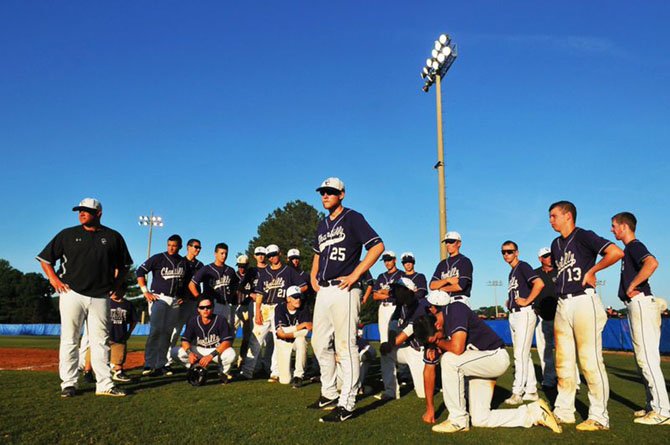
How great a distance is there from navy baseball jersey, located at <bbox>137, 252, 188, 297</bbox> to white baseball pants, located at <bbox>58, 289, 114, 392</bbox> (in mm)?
2559

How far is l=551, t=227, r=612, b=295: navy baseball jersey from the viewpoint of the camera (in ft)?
16.3

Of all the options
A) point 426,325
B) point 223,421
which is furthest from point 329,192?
point 223,421

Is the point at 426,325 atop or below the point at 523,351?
atop

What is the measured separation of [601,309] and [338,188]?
310 centimetres

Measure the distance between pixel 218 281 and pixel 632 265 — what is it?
23.3ft

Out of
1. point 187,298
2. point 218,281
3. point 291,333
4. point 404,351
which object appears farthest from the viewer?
point 218,281

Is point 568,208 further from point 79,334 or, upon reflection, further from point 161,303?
point 161,303

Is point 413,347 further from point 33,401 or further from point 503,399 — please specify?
point 33,401

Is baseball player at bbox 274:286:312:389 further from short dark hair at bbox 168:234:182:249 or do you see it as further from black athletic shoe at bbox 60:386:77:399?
black athletic shoe at bbox 60:386:77:399

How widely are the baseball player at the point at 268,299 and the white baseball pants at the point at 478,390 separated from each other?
14.8ft

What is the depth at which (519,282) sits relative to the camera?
7.11 m

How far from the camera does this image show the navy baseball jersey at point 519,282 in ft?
22.7

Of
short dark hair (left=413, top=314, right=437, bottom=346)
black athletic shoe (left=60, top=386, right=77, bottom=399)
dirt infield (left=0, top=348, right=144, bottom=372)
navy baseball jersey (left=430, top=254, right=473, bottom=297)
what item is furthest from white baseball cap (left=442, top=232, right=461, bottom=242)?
dirt infield (left=0, top=348, right=144, bottom=372)

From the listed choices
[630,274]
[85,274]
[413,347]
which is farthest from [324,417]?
[630,274]
